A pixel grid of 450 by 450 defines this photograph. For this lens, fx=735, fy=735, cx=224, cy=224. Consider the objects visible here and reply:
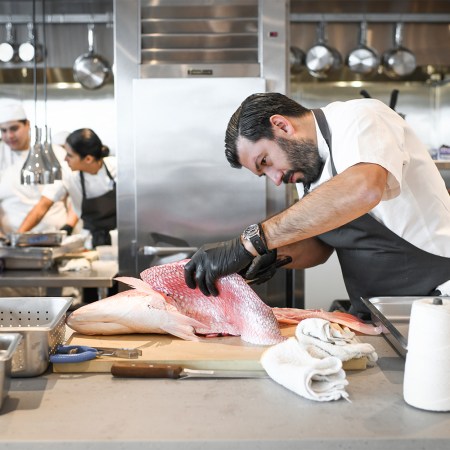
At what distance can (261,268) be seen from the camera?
7.41ft

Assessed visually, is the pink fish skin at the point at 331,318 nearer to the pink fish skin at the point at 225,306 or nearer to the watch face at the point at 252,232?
the pink fish skin at the point at 225,306

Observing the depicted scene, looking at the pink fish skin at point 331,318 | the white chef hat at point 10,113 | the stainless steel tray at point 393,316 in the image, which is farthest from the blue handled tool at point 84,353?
the white chef hat at point 10,113

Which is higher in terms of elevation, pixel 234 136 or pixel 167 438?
pixel 234 136

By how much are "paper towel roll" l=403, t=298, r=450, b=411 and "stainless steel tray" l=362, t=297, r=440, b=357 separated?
11.7 inches

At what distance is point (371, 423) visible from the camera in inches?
57.2

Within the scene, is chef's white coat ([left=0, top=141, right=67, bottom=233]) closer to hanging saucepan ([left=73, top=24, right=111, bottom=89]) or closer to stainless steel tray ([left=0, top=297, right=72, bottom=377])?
hanging saucepan ([left=73, top=24, right=111, bottom=89])

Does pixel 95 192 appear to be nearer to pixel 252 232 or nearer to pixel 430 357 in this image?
pixel 252 232

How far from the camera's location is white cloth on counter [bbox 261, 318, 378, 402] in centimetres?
159

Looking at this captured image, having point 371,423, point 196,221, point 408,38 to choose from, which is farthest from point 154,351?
point 408,38

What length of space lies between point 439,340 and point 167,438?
572mm

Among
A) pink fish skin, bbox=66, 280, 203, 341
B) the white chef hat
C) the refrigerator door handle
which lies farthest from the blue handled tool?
the white chef hat

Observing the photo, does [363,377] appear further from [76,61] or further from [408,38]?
[408,38]

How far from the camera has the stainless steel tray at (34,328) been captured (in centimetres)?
173

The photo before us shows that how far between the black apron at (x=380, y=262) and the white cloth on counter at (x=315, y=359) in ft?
2.12
